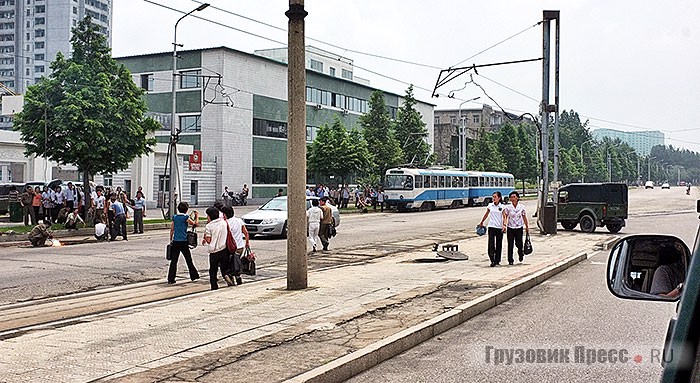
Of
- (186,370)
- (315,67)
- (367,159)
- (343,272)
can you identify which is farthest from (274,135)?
(186,370)

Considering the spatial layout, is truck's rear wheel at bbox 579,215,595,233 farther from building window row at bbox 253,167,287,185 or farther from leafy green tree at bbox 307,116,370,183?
building window row at bbox 253,167,287,185

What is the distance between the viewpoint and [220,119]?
55.8 meters

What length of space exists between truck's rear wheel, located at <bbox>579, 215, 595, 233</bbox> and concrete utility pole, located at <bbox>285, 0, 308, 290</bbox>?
20485mm

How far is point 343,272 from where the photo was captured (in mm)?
15406

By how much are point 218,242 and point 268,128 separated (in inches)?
1905

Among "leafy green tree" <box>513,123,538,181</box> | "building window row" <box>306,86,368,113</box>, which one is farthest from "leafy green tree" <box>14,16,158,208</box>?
"leafy green tree" <box>513,123,538,181</box>

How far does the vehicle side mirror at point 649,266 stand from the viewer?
2.88m

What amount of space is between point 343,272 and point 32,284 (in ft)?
19.5

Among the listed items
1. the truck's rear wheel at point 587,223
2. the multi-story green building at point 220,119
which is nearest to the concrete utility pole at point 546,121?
the truck's rear wheel at point 587,223

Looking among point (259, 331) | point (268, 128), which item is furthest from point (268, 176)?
point (259, 331)

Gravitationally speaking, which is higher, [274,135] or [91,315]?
[274,135]

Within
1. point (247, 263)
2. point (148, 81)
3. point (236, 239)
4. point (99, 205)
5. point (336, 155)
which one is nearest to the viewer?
point (236, 239)

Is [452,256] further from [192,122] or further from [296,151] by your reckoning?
[192,122]

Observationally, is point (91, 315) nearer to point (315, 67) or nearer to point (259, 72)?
point (259, 72)
